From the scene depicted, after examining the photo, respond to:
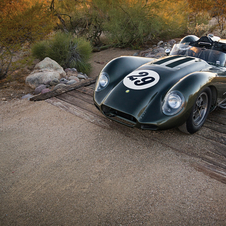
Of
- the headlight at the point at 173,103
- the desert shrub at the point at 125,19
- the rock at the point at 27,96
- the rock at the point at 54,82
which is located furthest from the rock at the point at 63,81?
the desert shrub at the point at 125,19

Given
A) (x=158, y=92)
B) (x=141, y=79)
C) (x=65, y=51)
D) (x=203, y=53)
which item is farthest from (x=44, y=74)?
(x=203, y=53)

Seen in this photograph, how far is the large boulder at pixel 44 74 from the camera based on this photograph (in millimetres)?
4859

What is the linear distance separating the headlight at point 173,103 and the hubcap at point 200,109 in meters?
0.47

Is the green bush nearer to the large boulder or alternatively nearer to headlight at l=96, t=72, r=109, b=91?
the large boulder

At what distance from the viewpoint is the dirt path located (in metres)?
1.73

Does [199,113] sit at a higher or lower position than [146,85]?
lower

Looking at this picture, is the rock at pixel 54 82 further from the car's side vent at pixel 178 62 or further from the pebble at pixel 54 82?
the car's side vent at pixel 178 62

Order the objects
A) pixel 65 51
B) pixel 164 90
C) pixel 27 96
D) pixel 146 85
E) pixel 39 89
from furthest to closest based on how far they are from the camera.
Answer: pixel 65 51, pixel 39 89, pixel 27 96, pixel 146 85, pixel 164 90

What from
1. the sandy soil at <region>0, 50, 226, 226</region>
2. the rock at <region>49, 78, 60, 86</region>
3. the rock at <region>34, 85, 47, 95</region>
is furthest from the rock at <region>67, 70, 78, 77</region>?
the sandy soil at <region>0, 50, 226, 226</region>

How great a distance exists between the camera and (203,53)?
3352 millimetres

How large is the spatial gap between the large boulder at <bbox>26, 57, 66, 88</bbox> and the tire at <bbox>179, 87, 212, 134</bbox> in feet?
11.7

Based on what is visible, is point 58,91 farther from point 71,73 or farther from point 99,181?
point 99,181

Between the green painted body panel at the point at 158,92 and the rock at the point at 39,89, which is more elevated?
the green painted body panel at the point at 158,92

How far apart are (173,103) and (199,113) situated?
59 cm
